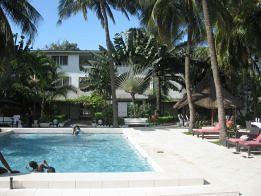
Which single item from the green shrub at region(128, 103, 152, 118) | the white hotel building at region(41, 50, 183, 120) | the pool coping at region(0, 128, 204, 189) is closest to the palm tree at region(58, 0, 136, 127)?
the green shrub at region(128, 103, 152, 118)

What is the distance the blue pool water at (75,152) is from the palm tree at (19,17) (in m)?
5.34

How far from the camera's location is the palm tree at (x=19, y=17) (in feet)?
74.7

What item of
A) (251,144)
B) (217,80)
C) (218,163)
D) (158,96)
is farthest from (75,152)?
(158,96)

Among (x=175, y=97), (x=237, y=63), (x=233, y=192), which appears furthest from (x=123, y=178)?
(x=175, y=97)

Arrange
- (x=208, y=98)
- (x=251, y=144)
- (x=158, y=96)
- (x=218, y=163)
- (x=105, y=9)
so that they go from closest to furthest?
(x=218, y=163)
(x=251, y=144)
(x=208, y=98)
(x=105, y=9)
(x=158, y=96)

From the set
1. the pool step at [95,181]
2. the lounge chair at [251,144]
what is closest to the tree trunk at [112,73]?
the lounge chair at [251,144]

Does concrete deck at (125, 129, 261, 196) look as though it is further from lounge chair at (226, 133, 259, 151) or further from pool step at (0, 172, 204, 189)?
pool step at (0, 172, 204, 189)

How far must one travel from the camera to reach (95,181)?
9.95 metres

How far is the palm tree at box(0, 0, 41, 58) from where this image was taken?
22766 mm

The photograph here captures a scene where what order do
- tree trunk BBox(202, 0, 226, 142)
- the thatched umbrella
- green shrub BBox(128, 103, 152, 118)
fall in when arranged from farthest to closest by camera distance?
green shrub BBox(128, 103, 152, 118) < the thatched umbrella < tree trunk BBox(202, 0, 226, 142)

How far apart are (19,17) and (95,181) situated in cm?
1557

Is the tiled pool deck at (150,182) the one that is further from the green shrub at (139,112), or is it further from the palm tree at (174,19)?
the green shrub at (139,112)

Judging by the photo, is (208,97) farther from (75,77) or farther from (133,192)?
(133,192)

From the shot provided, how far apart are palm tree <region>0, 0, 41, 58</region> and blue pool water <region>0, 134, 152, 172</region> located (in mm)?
5341
